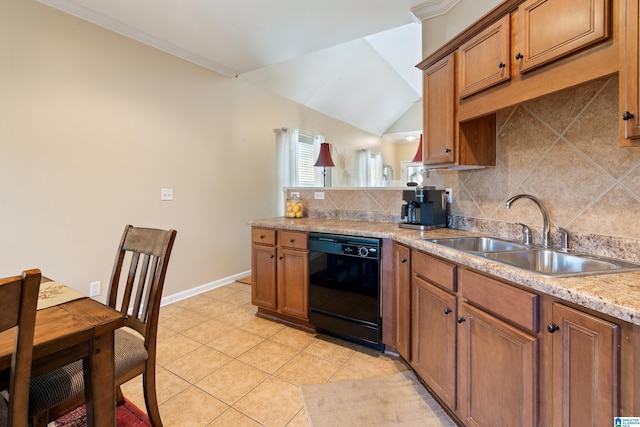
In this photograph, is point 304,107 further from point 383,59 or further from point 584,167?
point 584,167

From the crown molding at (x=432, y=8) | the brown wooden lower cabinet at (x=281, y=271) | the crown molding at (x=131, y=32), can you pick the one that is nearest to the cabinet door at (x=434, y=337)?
the brown wooden lower cabinet at (x=281, y=271)

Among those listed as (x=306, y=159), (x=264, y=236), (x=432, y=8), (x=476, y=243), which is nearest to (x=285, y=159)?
(x=306, y=159)

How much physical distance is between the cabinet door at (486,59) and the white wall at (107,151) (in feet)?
9.11

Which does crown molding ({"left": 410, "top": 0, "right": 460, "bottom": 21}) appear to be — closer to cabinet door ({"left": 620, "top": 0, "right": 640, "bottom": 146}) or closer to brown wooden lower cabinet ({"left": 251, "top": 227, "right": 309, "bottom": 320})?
cabinet door ({"left": 620, "top": 0, "right": 640, "bottom": 146})

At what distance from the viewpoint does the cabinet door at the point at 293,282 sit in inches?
98.8

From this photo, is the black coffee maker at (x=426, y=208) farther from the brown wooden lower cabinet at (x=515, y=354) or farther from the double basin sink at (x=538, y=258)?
the brown wooden lower cabinet at (x=515, y=354)

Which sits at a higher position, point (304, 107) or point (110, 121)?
point (304, 107)

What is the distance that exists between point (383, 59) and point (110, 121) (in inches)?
160

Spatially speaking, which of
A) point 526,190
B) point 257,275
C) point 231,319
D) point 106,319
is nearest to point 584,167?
point 526,190

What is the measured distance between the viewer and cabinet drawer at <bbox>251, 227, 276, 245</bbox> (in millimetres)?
2674

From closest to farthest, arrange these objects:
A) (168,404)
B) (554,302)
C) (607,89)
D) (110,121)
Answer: (554,302)
(607,89)
(168,404)
(110,121)

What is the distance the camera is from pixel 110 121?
270 cm

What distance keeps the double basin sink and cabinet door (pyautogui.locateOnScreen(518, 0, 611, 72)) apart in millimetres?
864

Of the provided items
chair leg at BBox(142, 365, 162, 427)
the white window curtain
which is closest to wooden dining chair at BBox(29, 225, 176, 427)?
chair leg at BBox(142, 365, 162, 427)
